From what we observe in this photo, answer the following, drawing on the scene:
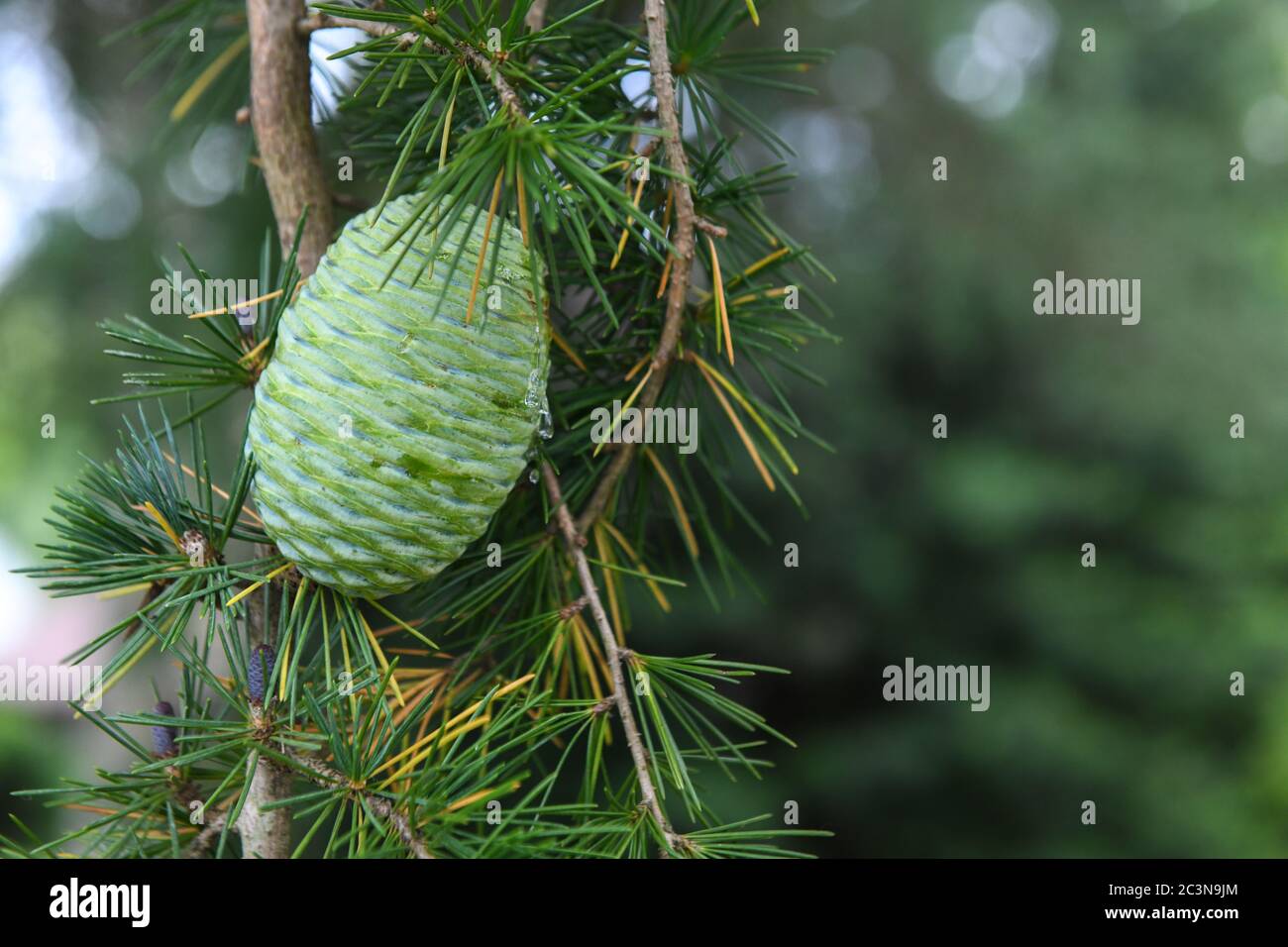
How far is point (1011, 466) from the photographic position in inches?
66.5

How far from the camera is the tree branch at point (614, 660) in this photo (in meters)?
0.36

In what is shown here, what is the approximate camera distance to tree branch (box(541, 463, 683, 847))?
359mm

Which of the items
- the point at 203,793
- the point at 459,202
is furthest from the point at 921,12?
the point at 203,793

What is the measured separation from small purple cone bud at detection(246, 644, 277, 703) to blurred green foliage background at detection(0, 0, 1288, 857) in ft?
3.47

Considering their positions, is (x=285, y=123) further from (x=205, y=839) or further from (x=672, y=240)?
(x=205, y=839)

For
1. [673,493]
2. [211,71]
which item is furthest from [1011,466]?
[211,71]

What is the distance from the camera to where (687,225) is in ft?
1.26

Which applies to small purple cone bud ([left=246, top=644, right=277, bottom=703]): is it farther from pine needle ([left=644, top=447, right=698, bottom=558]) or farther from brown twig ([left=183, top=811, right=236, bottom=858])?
pine needle ([left=644, top=447, right=698, bottom=558])

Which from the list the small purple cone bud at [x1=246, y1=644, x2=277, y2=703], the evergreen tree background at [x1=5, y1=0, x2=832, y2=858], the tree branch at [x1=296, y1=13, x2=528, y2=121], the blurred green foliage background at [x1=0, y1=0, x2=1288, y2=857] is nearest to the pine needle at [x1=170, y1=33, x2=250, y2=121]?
the evergreen tree background at [x1=5, y1=0, x2=832, y2=858]

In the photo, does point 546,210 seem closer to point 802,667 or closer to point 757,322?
point 757,322

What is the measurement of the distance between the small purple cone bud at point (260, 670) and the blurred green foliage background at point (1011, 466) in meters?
1.06

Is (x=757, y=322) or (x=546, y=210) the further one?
(x=757, y=322)

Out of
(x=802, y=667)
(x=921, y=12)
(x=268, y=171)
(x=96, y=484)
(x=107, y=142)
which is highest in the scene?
(x=921, y=12)
